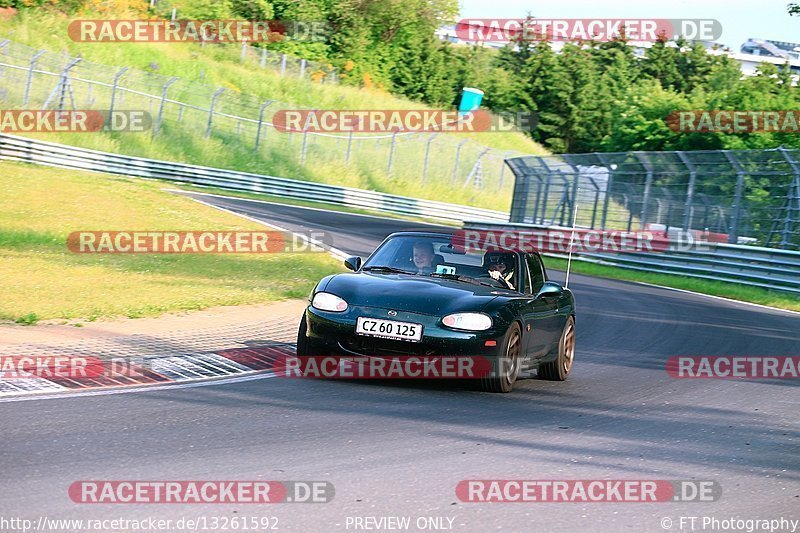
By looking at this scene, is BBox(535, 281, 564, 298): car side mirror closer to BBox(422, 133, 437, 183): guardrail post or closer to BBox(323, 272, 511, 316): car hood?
BBox(323, 272, 511, 316): car hood

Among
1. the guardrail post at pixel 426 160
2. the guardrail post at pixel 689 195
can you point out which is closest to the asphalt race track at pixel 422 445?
the guardrail post at pixel 689 195

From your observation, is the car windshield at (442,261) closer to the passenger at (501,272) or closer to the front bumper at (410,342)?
the passenger at (501,272)

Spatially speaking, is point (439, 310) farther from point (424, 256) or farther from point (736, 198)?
point (736, 198)

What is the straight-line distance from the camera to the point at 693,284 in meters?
26.8

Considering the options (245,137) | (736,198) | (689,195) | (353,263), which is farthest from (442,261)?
(245,137)

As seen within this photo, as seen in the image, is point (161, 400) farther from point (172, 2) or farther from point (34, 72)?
point (172, 2)

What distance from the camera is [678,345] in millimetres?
14523

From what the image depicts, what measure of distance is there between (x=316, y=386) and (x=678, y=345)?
6.73 m

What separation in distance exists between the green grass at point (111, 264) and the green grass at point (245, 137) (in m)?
14.2

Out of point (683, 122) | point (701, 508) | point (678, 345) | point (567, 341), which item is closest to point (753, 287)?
point (678, 345)

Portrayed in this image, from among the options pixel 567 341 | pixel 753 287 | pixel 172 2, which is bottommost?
pixel 753 287

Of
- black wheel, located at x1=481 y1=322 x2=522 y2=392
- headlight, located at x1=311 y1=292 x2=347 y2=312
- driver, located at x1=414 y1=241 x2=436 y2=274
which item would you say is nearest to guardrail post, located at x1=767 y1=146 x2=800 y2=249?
driver, located at x1=414 y1=241 x2=436 y2=274

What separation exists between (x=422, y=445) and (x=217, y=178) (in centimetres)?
3752

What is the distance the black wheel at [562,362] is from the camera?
433 inches
